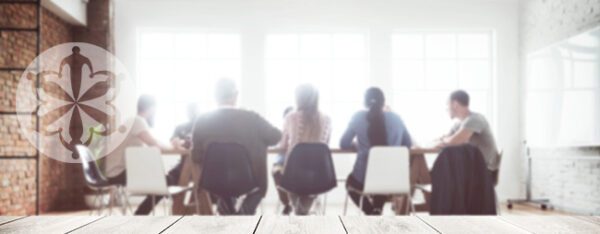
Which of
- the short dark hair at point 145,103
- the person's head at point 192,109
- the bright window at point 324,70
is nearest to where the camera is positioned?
the short dark hair at point 145,103

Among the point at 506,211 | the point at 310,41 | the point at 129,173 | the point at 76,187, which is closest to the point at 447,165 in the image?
the point at 129,173

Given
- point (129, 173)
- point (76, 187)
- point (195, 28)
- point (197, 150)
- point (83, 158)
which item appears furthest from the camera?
point (195, 28)

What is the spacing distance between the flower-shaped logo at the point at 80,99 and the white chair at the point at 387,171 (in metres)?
3.78

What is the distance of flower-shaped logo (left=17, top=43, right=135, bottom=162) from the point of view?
22.2 ft

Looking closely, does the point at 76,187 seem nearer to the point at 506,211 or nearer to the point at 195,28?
the point at 195,28

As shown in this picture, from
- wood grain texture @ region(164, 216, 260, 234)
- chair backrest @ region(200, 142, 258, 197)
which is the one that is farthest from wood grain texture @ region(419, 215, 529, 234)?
chair backrest @ region(200, 142, 258, 197)

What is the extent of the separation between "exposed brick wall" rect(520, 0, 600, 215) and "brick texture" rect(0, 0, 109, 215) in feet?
17.6

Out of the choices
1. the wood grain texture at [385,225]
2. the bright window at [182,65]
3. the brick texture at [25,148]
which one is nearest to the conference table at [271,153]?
the brick texture at [25,148]

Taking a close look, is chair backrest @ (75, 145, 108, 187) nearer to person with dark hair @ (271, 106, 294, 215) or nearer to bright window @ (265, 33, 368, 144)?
person with dark hair @ (271, 106, 294, 215)

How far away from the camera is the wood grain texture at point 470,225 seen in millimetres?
1161

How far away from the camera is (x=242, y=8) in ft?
25.2

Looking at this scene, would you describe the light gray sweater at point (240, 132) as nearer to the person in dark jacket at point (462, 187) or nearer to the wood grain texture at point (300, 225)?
the person in dark jacket at point (462, 187)

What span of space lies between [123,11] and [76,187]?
2.36 metres

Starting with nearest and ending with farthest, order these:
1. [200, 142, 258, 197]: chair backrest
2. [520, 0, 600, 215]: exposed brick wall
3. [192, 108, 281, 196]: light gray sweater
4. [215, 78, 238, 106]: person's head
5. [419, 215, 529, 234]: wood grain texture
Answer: [419, 215, 529, 234]: wood grain texture, [200, 142, 258, 197]: chair backrest, [192, 108, 281, 196]: light gray sweater, [215, 78, 238, 106]: person's head, [520, 0, 600, 215]: exposed brick wall
